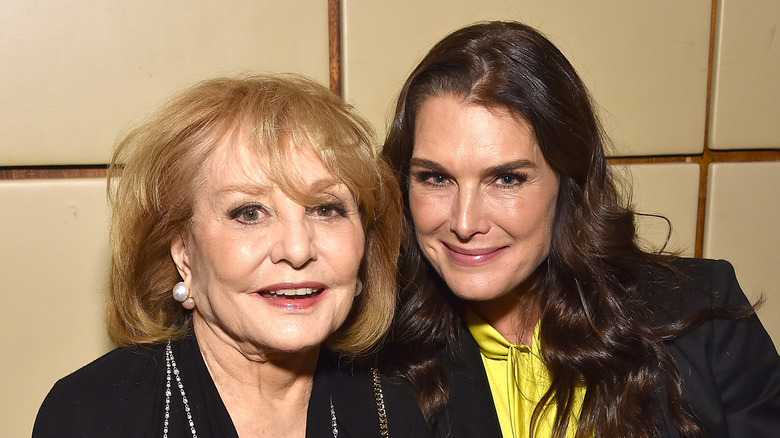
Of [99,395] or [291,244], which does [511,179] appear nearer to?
[291,244]

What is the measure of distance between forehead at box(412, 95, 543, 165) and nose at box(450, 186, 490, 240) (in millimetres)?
65

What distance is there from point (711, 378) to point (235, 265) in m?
0.97

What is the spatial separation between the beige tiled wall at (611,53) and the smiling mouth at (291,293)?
→ 2.26 feet

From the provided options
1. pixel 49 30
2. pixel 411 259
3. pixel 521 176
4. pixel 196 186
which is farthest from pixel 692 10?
pixel 49 30

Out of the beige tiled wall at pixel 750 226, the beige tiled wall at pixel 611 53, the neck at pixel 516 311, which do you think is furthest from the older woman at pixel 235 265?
the beige tiled wall at pixel 750 226

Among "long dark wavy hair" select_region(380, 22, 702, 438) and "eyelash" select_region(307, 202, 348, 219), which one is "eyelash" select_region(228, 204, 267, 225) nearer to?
"eyelash" select_region(307, 202, 348, 219)

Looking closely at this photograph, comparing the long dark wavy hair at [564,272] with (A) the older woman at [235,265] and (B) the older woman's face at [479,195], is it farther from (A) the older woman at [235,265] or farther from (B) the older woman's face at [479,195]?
(A) the older woman at [235,265]

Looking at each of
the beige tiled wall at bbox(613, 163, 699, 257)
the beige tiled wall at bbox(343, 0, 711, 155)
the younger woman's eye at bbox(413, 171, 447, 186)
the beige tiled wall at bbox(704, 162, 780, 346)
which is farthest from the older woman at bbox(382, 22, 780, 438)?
the beige tiled wall at bbox(704, 162, 780, 346)

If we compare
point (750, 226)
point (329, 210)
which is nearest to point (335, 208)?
point (329, 210)

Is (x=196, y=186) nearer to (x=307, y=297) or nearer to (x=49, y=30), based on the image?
(x=307, y=297)

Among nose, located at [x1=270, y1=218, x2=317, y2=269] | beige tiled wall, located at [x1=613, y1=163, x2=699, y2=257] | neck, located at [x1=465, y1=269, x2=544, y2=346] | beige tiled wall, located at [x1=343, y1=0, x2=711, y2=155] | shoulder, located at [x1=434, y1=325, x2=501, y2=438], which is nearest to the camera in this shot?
nose, located at [x1=270, y1=218, x2=317, y2=269]

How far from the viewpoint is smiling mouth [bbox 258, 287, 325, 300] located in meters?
1.19

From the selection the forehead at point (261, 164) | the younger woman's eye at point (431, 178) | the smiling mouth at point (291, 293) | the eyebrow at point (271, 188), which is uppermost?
the forehead at point (261, 164)

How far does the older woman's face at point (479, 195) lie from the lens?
4.57 ft
